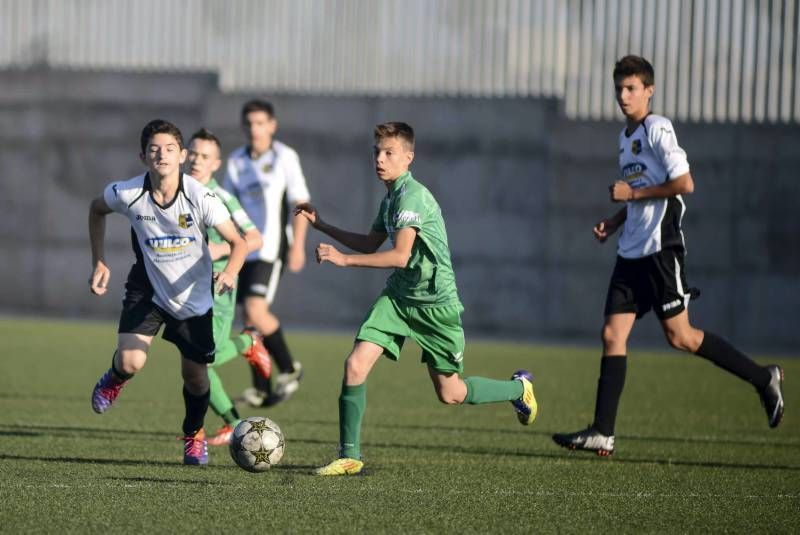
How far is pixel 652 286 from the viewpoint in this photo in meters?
7.02

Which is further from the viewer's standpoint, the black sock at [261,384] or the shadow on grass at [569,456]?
the black sock at [261,384]

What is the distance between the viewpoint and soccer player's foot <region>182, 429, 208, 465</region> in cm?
643

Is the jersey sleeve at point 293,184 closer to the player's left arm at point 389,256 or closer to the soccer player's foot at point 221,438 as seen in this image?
the soccer player's foot at point 221,438

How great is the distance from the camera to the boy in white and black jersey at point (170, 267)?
641 cm

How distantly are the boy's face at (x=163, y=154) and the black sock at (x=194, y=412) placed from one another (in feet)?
3.75

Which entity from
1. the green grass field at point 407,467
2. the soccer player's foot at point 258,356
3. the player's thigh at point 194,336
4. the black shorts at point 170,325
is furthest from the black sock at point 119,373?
the soccer player's foot at point 258,356

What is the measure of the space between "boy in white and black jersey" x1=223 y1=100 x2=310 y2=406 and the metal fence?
8884mm

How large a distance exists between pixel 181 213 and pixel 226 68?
12920 millimetres

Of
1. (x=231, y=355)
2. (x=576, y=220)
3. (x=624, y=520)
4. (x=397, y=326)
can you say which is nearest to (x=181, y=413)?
(x=231, y=355)

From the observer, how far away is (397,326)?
247 inches

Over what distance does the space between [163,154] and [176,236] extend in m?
0.42

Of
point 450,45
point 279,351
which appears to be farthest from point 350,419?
point 450,45

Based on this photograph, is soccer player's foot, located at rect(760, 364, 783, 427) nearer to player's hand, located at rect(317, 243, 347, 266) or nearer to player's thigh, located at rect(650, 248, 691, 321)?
player's thigh, located at rect(650, 248, 691, 321)

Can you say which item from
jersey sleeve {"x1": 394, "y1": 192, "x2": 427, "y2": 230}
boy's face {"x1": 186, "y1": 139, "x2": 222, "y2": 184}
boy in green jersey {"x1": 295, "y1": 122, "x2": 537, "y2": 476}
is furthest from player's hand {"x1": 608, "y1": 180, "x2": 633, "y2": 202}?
boy's face {"x1": 186, "y1": 139, "x2": 222, "y2": 184}
